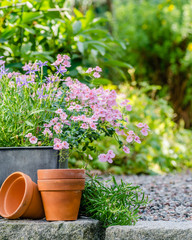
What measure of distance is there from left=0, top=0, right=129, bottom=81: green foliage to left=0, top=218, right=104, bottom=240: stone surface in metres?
1.32

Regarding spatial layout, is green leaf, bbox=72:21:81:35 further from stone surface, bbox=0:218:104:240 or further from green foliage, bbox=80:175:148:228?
stone surface, bbox=0:218:104:240

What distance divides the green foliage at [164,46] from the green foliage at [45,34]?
4.04 m

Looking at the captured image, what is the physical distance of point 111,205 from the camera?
1.50 meters

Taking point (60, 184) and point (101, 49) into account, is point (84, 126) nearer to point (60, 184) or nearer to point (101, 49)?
point (60, 184)

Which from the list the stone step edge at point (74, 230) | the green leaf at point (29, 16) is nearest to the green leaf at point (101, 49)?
the green leaf at point (29, 16)

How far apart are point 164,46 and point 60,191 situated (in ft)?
18.9

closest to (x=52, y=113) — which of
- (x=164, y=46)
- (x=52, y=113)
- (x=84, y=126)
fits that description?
(x=52, y=113)

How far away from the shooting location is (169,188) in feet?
8.86

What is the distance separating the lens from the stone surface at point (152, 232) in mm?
1316

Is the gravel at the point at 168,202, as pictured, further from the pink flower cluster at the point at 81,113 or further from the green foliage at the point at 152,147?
the green foliage at the point at 152,147

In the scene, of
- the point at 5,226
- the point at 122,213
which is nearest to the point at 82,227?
the point at 122,213

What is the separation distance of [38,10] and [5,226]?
190 cm

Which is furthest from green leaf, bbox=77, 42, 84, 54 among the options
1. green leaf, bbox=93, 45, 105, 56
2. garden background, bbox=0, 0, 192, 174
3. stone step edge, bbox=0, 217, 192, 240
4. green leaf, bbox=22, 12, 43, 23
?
stone step edge, bbox=0, 217, 192, 240

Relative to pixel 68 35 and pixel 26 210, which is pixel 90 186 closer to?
pixel 26 210
